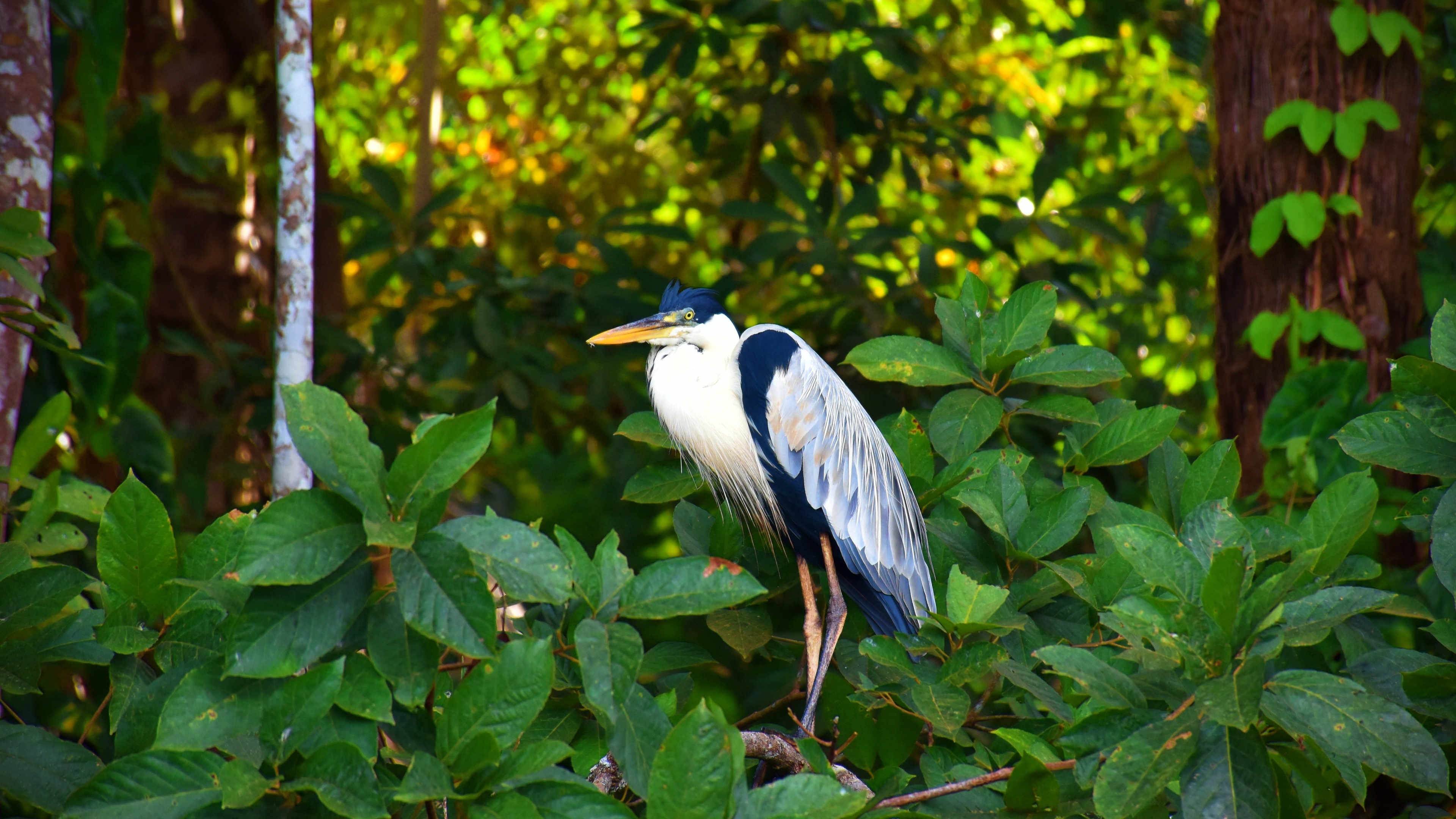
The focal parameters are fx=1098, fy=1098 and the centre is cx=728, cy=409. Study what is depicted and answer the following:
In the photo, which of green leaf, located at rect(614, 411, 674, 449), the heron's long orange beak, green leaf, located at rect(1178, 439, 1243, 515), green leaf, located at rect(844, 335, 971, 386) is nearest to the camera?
green leaf, located at rect(1178, 439, 1243, 515)

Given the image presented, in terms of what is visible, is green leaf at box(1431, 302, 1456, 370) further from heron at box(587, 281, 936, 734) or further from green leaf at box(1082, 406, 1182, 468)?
heron at box(587, 281, 936, 734)

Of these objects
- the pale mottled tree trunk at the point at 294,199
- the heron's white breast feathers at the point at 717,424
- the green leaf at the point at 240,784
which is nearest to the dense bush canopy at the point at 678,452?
the green leaf at the point at 240,784

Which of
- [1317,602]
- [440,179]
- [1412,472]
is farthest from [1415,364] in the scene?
[440,179]

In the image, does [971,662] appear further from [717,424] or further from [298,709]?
[717,424]

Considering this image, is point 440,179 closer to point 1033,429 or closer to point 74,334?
point 1033,429

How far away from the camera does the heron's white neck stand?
2.30 meters

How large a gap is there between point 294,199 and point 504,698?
178cm

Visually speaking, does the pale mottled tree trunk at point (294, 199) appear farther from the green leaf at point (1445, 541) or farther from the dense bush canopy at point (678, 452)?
the green leaf at point (1445, 541)

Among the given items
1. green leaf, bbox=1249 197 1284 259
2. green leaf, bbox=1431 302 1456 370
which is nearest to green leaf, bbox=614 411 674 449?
green leaf, bbox=1431 302 1456 370

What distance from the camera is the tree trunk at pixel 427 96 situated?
179 inches

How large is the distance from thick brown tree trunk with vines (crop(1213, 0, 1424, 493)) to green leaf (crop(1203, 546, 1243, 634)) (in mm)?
2094

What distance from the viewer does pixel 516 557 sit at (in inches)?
41.4

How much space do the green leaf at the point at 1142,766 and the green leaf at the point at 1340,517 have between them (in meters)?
0.39

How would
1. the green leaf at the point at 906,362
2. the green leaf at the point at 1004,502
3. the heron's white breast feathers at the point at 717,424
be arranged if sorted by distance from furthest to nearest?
the heron's white breast feathers at the point at 717,424, the green leaf at the point at 906,362, the green leaf at the point at 1004,502
